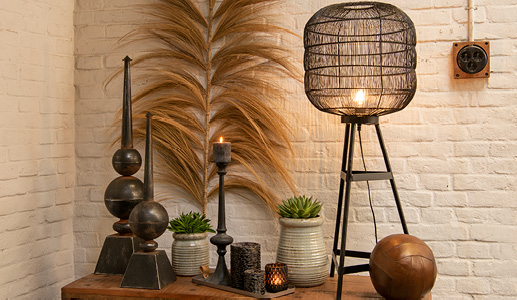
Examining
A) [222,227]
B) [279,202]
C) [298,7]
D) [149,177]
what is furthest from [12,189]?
[298,7]

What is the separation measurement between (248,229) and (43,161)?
3.26 ft

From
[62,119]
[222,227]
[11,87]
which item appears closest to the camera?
[222,227]

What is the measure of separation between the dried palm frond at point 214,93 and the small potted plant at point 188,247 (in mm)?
284

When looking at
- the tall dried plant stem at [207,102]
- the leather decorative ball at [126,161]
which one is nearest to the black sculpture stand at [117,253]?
the leather decorative ball at [126,161]

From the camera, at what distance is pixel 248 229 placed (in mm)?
2604

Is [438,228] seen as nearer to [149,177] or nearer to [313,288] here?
[313,288]

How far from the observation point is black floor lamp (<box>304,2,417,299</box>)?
6.82 feet

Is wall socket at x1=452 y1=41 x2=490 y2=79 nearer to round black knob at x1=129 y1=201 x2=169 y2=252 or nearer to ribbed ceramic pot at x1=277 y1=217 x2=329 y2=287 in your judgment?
ribbed ceramic pot at x1=277 y1=217 x2=329 y2=287

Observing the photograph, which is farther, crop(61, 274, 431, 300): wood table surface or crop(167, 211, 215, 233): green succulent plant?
crop(167, 211, 215, 233): green succulent plant

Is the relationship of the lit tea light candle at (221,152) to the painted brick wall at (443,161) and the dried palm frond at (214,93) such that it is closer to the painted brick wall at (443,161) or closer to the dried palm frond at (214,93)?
the dried palm frond at (214,93)

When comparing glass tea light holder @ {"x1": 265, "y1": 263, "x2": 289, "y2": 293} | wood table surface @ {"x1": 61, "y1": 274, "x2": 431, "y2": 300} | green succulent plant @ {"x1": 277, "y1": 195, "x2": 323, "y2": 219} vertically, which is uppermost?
green succulent plant @ {"x1": 277, "y1": 195, "x2": 323, "y2": 219}

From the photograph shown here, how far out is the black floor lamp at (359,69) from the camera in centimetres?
208

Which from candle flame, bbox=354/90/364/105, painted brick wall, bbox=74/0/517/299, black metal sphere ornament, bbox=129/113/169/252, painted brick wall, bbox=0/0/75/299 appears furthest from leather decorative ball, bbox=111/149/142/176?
candle flame, bbox=354/90/364/105

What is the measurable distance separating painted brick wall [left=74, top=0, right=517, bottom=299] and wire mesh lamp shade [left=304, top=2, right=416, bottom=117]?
0.36m
